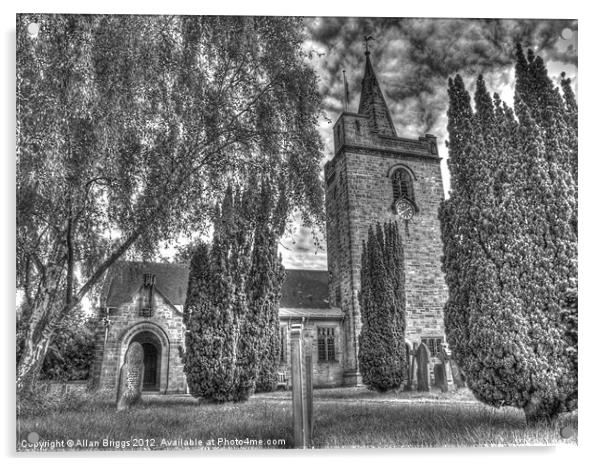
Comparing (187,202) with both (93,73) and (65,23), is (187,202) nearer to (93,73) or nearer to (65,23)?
(93,73)

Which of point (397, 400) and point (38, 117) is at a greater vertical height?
point (38, 117)

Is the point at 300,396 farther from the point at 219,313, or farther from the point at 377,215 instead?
the point at 377,215

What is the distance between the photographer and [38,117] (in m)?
5.33

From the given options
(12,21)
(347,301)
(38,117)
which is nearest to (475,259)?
(347,301)

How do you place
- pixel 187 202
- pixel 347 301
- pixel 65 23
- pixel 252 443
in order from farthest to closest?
1. pixel 347 301
2. pixel 187 202
3. pixel 65 23
4. pixel 252 443

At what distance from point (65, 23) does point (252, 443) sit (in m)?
5.35

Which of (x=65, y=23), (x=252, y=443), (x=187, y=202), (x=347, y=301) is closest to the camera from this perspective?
(x=252, y=443)

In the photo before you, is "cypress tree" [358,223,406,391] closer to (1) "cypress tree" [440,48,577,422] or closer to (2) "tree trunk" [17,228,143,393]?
(1) "cypress tree" [440,48,577,422]

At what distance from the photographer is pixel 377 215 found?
7004 millimetres

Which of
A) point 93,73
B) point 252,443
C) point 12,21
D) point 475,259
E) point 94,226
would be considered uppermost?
point 12,21

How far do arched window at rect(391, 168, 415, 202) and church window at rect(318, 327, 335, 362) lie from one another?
2.40m

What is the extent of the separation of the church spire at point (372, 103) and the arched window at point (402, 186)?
819 mm

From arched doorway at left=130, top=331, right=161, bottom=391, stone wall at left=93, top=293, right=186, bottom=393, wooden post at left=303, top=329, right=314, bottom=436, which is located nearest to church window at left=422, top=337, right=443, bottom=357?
wooden post at left=303, top=329, right=314, bottom=436

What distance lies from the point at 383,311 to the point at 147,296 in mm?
3222
